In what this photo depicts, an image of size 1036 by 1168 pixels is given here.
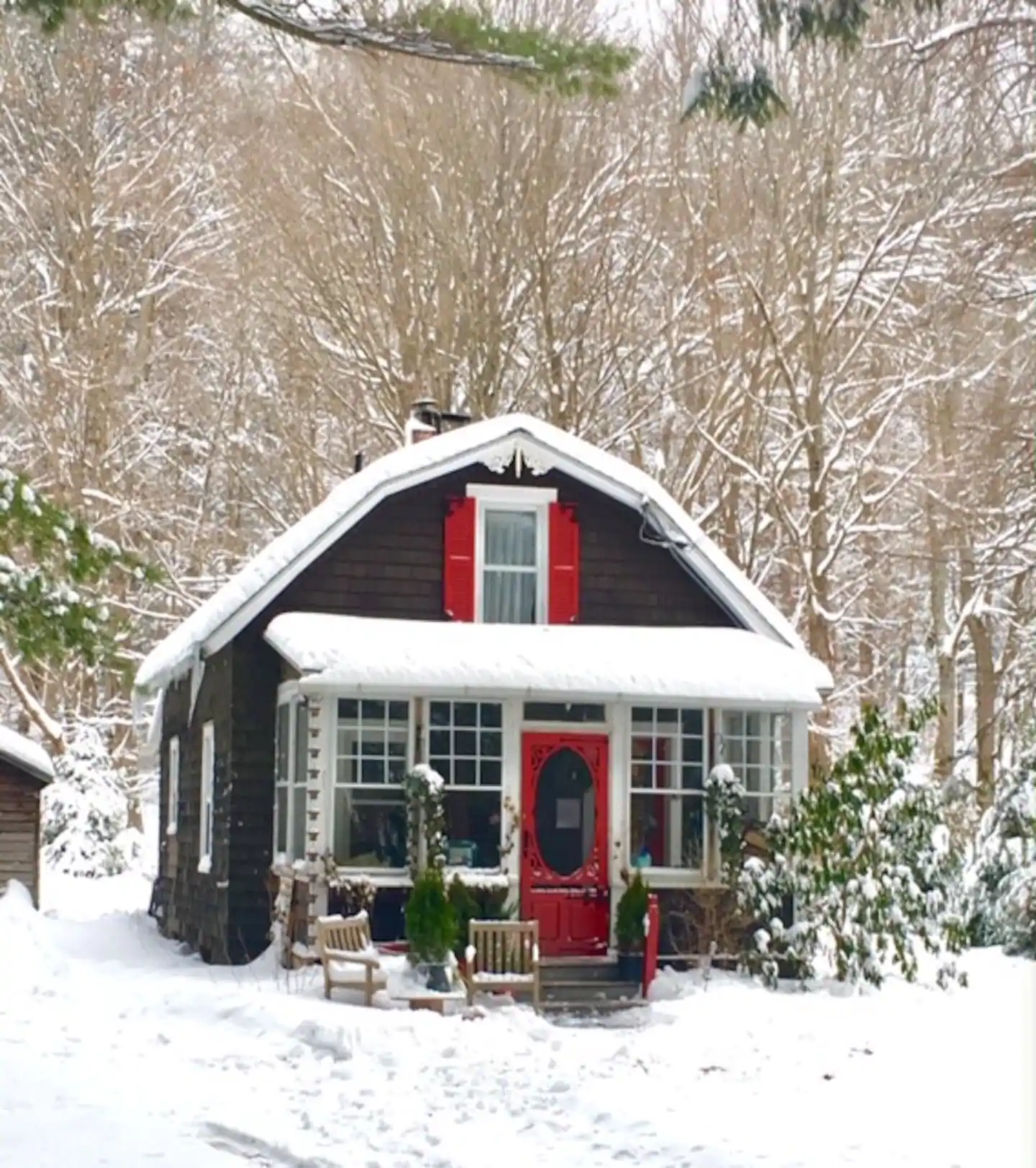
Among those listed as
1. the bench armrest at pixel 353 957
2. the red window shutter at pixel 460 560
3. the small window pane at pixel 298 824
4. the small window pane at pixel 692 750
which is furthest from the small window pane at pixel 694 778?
the bench armrest at pixel 353 957

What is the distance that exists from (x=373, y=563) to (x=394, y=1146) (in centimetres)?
948

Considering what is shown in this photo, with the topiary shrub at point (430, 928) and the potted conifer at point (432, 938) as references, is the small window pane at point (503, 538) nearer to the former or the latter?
the topiary shrub at point (430, 928)

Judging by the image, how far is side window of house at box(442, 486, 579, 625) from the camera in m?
19.2

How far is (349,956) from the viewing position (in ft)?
50.2

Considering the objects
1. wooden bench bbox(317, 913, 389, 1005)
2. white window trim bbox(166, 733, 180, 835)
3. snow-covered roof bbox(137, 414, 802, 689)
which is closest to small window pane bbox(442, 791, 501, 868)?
wooden bench bbox(317, 913, 389, 1005)

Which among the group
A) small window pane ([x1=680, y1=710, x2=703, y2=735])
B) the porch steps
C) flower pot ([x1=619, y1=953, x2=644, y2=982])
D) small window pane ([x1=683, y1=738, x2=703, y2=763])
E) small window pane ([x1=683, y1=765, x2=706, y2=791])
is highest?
small window pane ([x1=680, y1=710, x2=703, y2=735])

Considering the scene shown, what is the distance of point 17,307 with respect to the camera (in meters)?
30.0

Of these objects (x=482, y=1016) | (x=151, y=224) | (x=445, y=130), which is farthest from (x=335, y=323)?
(x=482, y=1016)

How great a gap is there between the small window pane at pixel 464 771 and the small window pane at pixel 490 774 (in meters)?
0.08

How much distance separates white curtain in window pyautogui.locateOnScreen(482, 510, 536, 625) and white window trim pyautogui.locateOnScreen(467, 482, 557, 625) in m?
0.06

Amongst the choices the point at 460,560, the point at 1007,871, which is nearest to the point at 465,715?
the point at 460,560

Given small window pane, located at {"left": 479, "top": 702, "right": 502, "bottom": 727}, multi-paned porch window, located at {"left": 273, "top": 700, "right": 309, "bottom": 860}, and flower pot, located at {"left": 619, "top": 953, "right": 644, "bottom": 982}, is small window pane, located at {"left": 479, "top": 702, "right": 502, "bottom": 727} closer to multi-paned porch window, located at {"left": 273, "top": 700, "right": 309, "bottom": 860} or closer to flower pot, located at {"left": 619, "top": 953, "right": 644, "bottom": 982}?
multi-paned porch window, located at {"left": 273, "top": 700, "right": 309, "bottom": 860}

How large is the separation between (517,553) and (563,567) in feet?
1.67

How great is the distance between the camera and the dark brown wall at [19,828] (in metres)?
22.5
